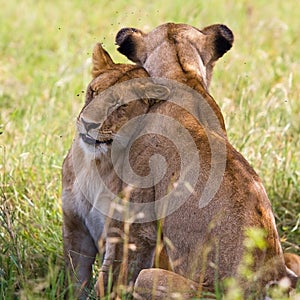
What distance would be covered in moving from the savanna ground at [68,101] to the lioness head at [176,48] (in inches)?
30.4

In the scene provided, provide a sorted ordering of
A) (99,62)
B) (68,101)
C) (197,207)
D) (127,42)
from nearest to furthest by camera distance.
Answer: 1. (197,207)
2. (99,62)
3. (127,42)
4. (68,101)

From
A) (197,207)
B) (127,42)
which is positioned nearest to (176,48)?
(127,42)

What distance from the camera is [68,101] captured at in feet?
19.3

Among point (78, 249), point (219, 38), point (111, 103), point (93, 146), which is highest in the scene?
point (219, 38)

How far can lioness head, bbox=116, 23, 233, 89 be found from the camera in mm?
3955

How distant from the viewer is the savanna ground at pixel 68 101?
4234mm

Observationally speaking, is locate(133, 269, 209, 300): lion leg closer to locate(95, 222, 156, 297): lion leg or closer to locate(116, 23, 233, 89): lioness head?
locate(95, 222, 156, 297): lion leg

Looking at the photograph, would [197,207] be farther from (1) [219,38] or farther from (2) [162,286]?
(1) [219,38]

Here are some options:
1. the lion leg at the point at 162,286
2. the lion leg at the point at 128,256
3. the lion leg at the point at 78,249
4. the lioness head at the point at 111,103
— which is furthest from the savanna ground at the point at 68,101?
the lioness head at the point at 111,103

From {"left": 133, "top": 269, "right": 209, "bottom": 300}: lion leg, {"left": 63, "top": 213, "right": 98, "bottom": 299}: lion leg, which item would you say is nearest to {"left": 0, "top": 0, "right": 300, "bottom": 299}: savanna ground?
{"left": 63, "top": 213, "right": 98, "bottom": 299}: lion leg

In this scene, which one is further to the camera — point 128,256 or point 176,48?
point 176,48

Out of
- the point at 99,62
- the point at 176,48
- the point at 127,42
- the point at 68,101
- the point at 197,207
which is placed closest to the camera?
the point at 197,207

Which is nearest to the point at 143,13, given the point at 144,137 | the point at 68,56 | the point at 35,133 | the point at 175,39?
the point at 68,56

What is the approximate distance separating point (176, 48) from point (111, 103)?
52 cm
